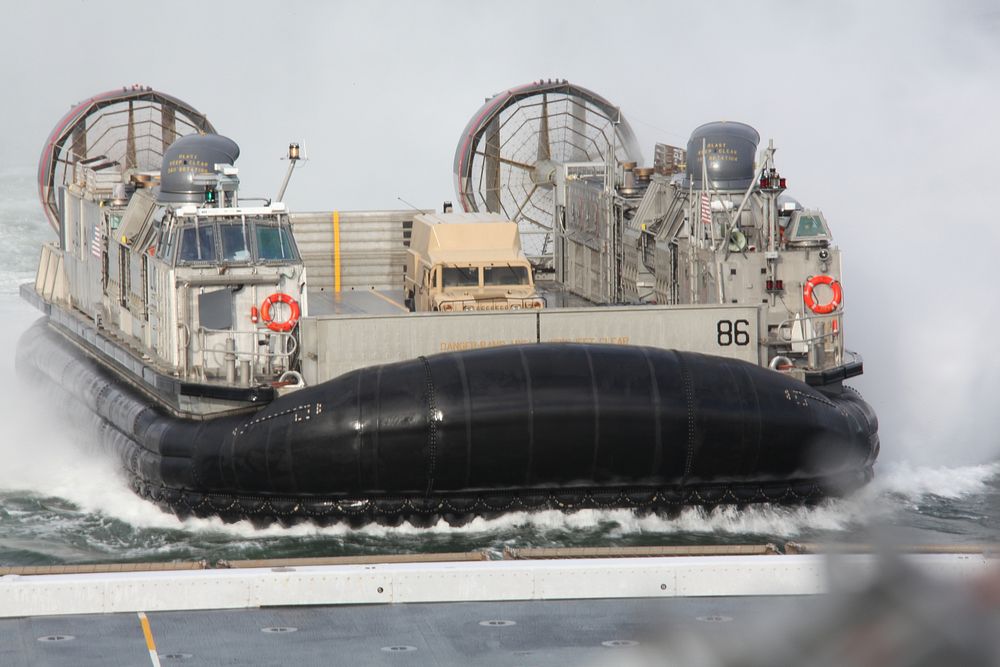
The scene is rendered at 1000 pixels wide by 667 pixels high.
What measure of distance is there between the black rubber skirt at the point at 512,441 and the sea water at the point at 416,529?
5.2 inches

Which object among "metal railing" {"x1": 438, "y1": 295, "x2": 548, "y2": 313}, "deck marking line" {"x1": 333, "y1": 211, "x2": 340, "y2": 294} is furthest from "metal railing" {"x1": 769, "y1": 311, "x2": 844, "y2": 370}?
"deck marking line" {"x1": 333, "y1": 211, "x2": 340, "y2": 294}

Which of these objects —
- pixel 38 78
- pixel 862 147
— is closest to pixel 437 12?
pixel 38 78

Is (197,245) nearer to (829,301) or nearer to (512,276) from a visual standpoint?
(512,276)

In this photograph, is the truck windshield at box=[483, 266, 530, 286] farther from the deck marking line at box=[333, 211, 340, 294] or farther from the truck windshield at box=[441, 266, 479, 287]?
the deck marking line at box=[333, 211, 340, 294]

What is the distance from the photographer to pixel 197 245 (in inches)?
492

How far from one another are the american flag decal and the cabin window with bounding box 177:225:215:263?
331 cm

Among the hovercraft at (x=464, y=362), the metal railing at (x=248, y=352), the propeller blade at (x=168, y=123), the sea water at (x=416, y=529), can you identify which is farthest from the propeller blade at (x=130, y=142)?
the metal railing at (x=248, y=352)

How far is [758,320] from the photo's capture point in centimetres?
1236

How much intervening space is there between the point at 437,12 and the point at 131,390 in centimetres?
3238

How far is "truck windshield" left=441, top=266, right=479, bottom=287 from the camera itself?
13906 millimetres

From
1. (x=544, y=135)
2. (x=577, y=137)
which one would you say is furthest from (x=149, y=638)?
(x=577, y=137)

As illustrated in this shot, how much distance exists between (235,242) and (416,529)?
3041 millimetres

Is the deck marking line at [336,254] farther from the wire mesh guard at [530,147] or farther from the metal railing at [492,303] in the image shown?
the metal railing at [492,303]

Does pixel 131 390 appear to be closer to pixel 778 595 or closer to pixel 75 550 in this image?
pixel 75 550
